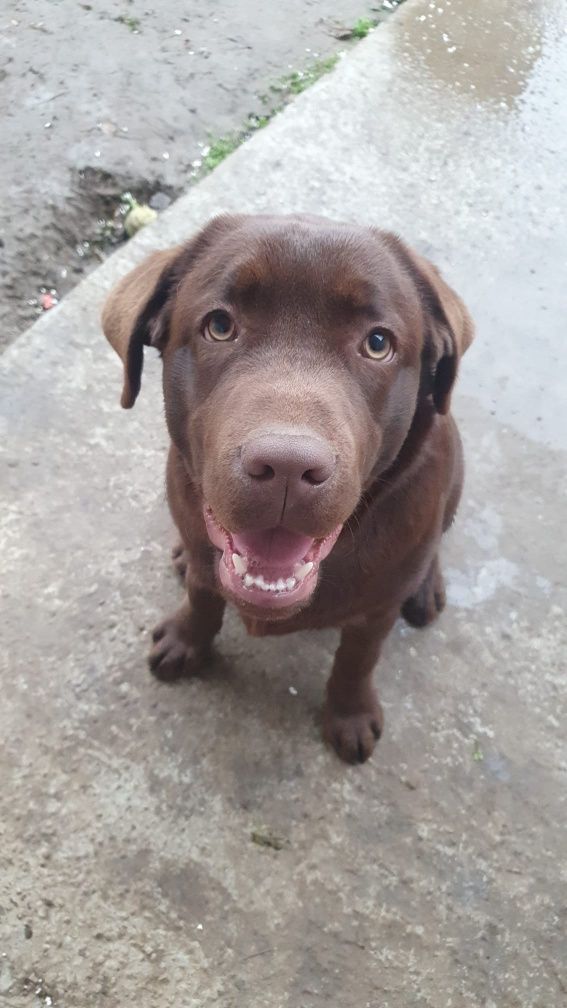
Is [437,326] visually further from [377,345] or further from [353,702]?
[353,702]

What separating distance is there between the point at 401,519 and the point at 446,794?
2.51 ft

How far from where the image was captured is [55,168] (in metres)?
3.48

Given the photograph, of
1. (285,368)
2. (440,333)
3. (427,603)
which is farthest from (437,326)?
(427,603)

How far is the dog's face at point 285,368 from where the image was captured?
1.43 meters

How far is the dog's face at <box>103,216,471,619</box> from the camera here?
4.69 ft

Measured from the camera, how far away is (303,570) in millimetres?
1631

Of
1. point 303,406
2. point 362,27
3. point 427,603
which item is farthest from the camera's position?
point 362,27

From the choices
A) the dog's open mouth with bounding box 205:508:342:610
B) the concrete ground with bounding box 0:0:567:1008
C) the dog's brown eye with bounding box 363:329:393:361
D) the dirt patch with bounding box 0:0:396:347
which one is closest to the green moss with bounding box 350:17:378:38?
the dirt patch with bounding box 0:0:396:347

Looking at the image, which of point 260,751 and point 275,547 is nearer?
point 275,547

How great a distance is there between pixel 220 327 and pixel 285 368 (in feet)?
0.64

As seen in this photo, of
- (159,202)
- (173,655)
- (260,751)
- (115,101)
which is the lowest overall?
(260,751)

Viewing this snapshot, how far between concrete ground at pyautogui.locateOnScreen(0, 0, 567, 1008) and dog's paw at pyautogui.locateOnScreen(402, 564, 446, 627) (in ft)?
0.15

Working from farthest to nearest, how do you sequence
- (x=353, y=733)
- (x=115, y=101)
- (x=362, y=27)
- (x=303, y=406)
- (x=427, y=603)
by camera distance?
(x=362, y=27), (x=115, y=101), (x=427, y=603), (x=353, y=733), (x=303, y=406)

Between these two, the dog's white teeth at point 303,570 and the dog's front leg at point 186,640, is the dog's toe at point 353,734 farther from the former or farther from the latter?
the dog's white teeth at point 303,570
